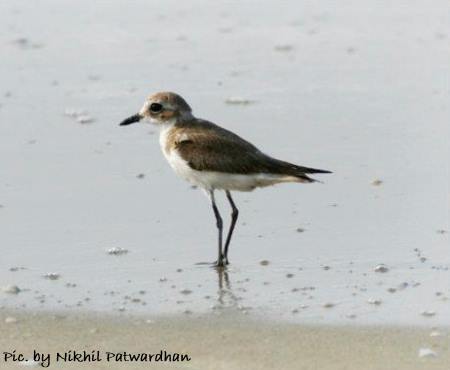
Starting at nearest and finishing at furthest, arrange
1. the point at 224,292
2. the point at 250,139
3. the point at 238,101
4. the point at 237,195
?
the point at 224,292 → the point at 237,195 → the point at 250,139 → the point at 238,101

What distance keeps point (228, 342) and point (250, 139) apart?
14.8 feet

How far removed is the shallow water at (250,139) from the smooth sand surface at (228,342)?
0.71 ft

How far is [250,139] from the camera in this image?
11.3 metres

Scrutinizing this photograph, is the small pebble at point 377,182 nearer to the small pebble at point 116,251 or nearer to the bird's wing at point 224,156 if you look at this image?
the bird's wing at point 224,156

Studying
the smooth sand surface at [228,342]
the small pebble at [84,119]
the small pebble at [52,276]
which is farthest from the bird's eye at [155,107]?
the small pebble at [84,119]

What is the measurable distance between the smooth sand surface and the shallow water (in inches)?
8.5

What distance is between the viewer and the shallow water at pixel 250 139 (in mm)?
7980

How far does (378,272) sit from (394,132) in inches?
142

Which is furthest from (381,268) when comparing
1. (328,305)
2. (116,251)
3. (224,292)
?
(116,251)

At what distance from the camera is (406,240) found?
8789 mm

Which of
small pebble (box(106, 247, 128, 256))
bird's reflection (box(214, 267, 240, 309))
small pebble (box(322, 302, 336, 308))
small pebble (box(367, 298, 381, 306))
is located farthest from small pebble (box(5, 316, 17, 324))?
small pebble (box(367, 298, 381, 306))

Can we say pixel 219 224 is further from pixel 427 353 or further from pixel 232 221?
pixel 427 353

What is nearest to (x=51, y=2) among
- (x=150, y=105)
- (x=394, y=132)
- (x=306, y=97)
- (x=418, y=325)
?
(x=306, y=97)

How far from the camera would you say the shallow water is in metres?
7.98
